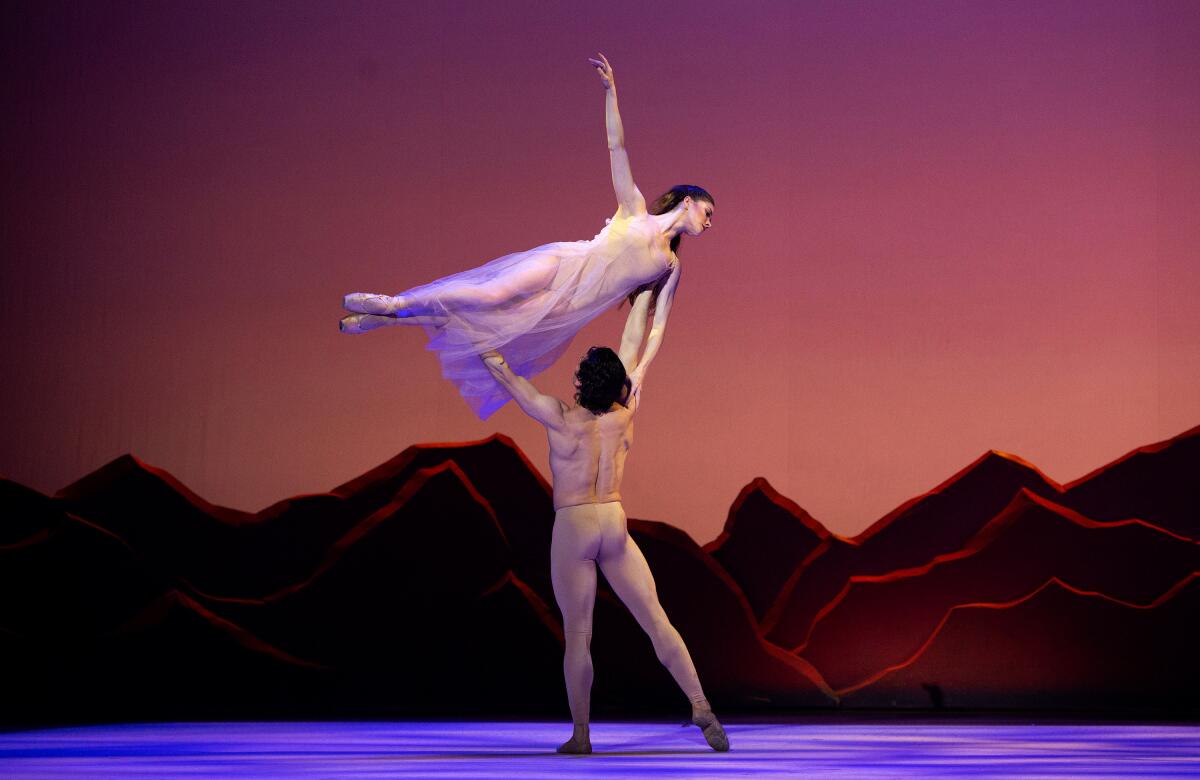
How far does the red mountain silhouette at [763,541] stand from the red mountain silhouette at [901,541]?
64 millimetres

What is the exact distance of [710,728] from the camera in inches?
182

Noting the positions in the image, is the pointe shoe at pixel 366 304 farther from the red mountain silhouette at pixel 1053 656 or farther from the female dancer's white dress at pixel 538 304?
the red mountain silhouette at pixel 1053 656

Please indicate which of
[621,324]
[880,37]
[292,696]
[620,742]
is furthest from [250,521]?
[880,37]

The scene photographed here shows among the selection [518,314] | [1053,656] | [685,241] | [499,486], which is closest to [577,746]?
[518,314]

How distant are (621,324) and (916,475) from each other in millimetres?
1856

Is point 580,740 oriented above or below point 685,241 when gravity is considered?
below

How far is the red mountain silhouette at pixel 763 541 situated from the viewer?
7.67m

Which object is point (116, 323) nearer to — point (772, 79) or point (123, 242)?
point (123, 242)

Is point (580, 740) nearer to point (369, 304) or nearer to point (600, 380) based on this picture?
point (600, 380)

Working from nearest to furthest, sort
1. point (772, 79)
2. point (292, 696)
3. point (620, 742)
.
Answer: point (620, 742)
point (292, 696)
point (772, 79)

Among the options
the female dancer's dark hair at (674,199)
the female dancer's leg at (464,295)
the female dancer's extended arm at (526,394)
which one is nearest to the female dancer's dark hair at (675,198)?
the female dancer's dark hair at (674,199)

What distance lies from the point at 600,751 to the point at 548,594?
291 centimetres

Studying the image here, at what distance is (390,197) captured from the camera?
7.83 metres

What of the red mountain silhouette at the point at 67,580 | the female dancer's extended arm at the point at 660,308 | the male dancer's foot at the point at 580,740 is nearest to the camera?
the male dancer's foot at the point at 580,740
